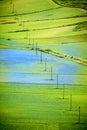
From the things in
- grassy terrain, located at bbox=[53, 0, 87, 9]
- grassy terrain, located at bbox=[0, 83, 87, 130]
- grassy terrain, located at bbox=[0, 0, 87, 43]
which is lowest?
grassy terrain, located at bbox=[0, 83, 87, 130]

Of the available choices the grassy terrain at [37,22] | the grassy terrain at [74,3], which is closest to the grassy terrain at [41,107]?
the grassy terrain at [37,22]

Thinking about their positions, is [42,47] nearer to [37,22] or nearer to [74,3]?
[37,22]

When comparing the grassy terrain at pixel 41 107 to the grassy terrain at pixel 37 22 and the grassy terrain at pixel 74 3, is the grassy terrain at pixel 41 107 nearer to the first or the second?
the grassy terrain at pixel 37 22

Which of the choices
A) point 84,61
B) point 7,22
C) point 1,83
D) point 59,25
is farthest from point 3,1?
point 84,61

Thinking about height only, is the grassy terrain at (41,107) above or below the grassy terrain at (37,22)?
below

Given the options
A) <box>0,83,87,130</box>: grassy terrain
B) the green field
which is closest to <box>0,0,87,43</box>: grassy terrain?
the green field

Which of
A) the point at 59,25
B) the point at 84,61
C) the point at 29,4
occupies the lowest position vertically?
the point at 84,61

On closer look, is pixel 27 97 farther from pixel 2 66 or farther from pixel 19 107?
pixel 2 66

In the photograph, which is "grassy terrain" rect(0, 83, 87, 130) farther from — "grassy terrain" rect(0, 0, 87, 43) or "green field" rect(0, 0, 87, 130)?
"grassy terrain" rect(0, 0, 87, 43)
